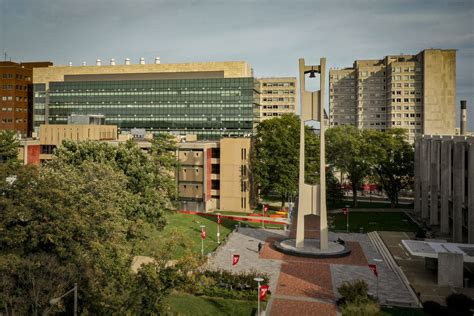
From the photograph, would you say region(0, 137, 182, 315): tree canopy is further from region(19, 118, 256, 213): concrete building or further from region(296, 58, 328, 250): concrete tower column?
region(19, 118, 256, 213): concrete building

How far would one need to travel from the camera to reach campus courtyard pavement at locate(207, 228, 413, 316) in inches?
1362

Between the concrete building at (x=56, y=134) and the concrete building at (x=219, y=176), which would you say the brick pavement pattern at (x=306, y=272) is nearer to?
the concrete building at (x=219, y=176)

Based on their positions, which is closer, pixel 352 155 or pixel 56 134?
pixel 56 134

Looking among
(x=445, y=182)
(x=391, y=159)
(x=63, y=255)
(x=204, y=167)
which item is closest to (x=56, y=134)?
(x=204, y=167)

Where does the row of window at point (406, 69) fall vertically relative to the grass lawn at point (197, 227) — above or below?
above

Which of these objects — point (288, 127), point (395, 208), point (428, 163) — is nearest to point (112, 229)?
point (288, 127)

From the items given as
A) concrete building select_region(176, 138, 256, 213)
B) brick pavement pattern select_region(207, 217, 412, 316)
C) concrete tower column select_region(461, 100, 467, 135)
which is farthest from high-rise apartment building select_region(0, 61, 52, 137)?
concrete tower column select_region(461, 100, 467, 135)

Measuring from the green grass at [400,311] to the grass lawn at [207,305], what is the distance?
9.58m

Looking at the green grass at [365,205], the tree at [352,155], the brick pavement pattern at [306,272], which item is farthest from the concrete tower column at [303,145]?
the green grass at [365,205]

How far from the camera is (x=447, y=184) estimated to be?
60062mm

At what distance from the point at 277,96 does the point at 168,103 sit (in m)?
47.0

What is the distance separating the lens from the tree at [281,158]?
7494cm

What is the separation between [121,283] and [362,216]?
55.8 m

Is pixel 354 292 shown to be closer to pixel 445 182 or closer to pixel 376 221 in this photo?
pixel 445 182
